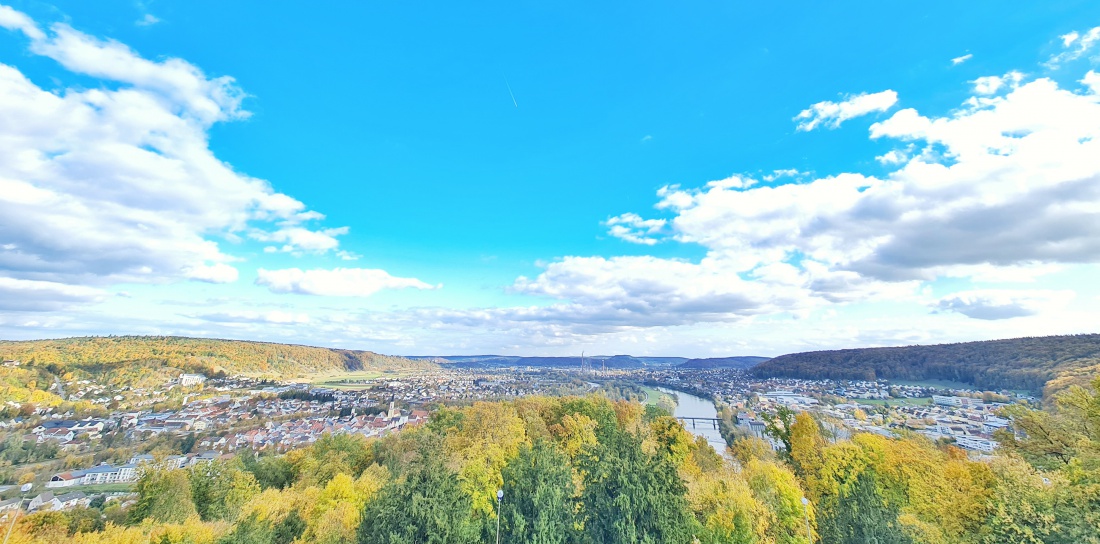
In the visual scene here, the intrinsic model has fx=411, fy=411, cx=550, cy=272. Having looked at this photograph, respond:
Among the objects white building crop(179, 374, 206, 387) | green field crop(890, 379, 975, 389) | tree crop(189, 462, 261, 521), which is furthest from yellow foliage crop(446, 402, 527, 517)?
white building crop(179, 374, 206, 387)

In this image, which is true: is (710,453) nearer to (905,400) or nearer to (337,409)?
(905,400)

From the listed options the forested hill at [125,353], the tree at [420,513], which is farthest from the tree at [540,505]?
the forested hill at [125,353]

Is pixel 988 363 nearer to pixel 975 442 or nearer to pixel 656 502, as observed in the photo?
pixel 975 442

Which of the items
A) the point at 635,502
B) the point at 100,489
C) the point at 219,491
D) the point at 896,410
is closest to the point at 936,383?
the point at 896,410

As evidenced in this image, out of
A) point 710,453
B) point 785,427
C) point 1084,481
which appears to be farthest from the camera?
point 710,453

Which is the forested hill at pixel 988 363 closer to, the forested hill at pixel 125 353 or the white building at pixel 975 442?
the white building at pixel 975 442

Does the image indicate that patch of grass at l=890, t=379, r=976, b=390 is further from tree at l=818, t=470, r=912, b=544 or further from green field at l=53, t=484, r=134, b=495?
green field at l=53, t=484, r=134, b=495

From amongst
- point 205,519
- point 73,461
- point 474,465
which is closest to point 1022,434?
point 474,465
